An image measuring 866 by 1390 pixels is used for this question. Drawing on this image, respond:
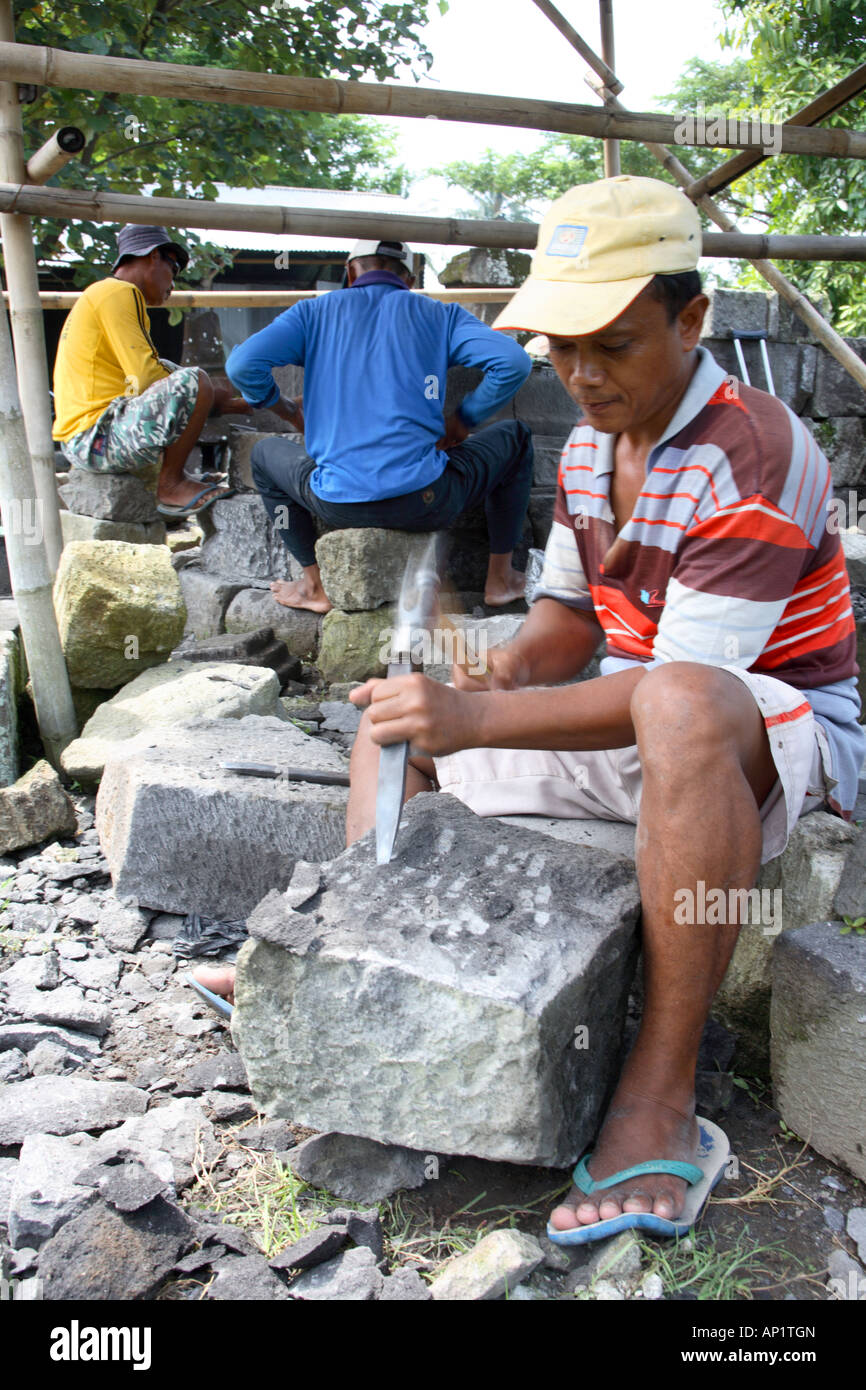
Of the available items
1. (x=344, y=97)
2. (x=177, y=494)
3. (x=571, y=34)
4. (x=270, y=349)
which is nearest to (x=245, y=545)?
(x=177, y=494)

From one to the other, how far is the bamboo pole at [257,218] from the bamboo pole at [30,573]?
1.35 feet

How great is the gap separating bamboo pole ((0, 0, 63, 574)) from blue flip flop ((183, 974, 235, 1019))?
2.10m

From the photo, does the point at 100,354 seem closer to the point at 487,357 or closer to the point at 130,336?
the point at 130,336

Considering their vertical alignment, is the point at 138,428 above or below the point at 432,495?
above

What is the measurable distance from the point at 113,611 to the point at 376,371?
1.45 meters

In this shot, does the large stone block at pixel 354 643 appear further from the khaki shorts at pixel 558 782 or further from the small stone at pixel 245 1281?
the small stone at pixel 245 1281

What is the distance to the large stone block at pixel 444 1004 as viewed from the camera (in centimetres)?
Result: 175

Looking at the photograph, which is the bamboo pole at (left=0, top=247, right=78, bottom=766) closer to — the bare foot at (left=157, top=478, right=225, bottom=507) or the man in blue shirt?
the man in blue shirt

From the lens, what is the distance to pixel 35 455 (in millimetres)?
4281

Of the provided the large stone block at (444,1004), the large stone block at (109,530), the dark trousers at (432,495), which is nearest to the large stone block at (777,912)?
the large stone block at (444,1004)

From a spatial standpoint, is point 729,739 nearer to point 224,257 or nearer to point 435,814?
point 435,814

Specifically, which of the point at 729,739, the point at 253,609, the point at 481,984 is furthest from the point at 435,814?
the point at 253,609

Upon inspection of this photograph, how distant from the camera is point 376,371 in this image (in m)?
4.37

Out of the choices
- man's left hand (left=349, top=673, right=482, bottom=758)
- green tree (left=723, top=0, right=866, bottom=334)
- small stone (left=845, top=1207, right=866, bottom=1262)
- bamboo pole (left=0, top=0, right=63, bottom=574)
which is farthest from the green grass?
green tree (left=723, top=0, right=866, bottom=334)
